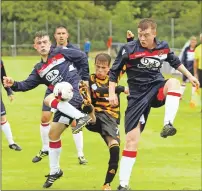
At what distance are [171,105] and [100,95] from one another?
160 centimetres

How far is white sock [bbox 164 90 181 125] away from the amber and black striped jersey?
145 centimetres

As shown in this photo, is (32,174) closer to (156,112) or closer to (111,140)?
(111,140)

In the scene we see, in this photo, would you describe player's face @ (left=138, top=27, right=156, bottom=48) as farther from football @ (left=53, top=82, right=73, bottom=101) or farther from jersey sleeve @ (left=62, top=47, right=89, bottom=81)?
jersey sleeve @ (left=62, top=47, right=89, bottom=81)

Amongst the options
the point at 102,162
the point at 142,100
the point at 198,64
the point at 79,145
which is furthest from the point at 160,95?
the point at 198,64

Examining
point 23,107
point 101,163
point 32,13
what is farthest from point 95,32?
point 101,163

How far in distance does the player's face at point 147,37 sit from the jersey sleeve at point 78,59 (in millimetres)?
1606

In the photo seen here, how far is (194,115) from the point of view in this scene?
66.2 feet

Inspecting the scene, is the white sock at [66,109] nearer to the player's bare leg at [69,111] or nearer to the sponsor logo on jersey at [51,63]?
the player's bare leg at [69,111]

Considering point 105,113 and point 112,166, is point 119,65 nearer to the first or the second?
point 105,113

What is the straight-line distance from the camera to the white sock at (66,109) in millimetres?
9797

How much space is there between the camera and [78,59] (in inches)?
421

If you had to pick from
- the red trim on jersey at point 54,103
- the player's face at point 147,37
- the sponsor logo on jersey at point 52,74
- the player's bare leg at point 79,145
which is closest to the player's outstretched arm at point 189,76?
the player's face at point 147,37

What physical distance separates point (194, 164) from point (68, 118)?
3671 millimetres

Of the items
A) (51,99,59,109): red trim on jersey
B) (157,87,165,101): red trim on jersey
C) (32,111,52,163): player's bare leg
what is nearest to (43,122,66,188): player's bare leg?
(51,99,59,109): red trim on jersey
